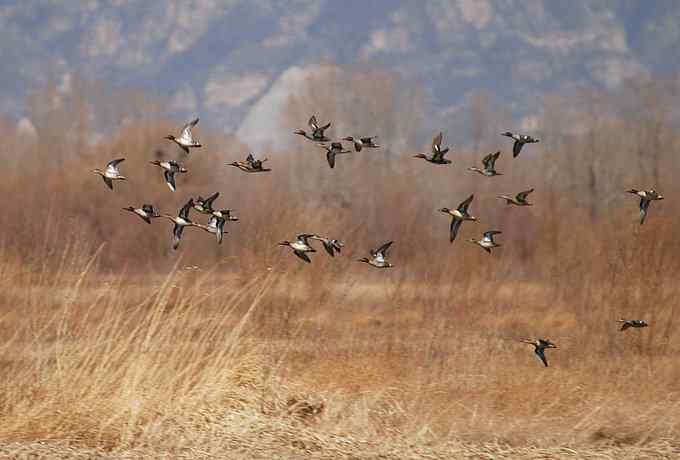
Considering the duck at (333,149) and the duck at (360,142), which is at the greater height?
the duck at (360,142)

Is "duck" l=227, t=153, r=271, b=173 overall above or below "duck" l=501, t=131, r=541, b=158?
below

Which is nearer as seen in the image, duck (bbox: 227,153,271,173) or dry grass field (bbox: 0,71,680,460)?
duck (bbox: 227,153,271,173)

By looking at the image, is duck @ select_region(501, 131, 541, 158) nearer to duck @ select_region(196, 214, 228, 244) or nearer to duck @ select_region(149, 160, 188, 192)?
duck @ select_region(196, 214, 228, 244)

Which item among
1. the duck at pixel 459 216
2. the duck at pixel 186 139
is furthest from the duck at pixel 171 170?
the duck at pixel 459 216

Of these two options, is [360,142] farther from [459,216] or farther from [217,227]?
[217,227]

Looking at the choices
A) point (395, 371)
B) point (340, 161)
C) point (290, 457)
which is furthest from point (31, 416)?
point (340, 161)

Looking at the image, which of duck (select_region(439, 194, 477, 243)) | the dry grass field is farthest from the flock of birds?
the dry grass field

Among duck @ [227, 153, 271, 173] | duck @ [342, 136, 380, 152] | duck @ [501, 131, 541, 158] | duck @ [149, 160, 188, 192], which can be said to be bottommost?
duck @ [149, 160, 188, 192]

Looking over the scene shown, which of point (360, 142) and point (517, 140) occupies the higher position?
point (517, 140)

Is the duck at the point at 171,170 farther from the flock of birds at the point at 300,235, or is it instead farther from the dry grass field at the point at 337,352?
the dry grass field at the point at 337,352

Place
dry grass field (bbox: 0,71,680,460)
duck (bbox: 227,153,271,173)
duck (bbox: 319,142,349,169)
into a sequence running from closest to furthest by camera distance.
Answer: duck (bbox: 227,153,271,173) → duck (bbox: 319,142,349,169) → dry grass field (bbox: 0,71,680,460)

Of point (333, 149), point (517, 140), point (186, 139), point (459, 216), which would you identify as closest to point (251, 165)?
point (186, 139)

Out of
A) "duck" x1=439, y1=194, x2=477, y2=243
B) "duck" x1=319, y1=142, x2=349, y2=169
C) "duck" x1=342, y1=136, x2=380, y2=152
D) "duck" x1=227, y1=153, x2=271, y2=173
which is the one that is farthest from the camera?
"duck" x1=319, y1=142, x2=349, y2=169

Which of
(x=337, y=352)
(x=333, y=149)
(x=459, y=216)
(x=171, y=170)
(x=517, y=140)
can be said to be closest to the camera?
(x=171, y=170)
